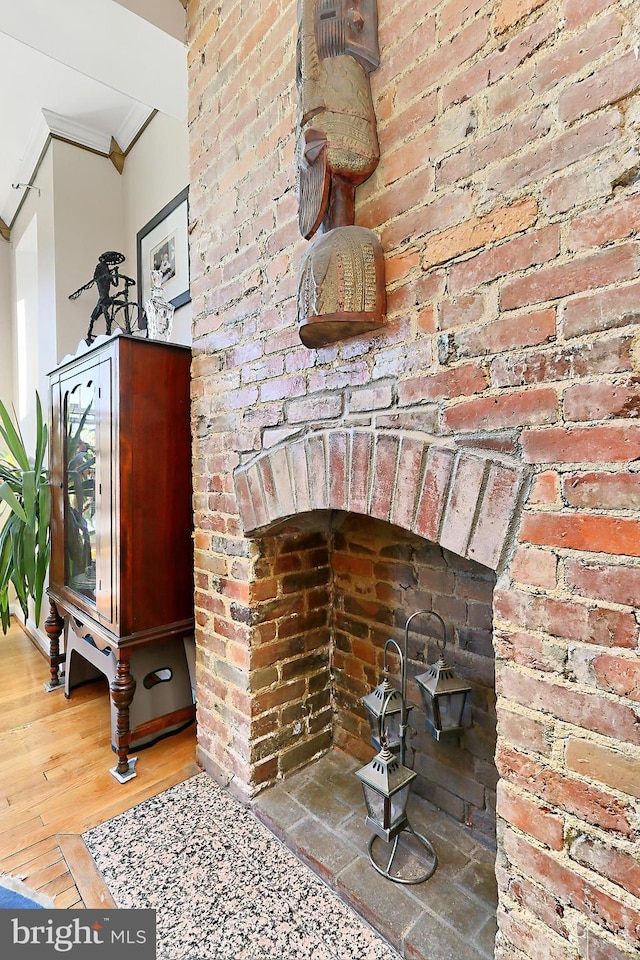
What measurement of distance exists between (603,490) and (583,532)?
0.25 feet

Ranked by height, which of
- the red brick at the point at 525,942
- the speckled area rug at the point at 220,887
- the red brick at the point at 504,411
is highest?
the red brick at the point at 504,411

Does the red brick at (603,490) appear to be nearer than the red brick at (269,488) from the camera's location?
Yes

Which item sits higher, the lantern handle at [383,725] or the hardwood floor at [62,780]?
the lantern handle at [383,725]

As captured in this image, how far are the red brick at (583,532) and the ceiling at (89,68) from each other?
213 cm

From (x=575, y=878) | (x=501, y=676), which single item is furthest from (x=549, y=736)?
(x=575, y=878)

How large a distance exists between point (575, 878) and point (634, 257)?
40.1 inches

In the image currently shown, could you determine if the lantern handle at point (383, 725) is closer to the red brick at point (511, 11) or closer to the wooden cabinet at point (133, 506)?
the wooden cabinet at point (133, 506)

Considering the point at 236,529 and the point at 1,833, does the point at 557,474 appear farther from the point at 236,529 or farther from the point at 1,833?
the point at 1,833

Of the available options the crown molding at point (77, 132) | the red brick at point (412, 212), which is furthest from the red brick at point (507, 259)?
the crown molding at point (77, 132)

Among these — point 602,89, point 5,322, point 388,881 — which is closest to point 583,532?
point 602,89

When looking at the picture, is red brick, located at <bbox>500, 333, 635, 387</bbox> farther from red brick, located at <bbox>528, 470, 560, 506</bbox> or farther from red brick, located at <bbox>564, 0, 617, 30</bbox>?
Result: red brick, located at <bbox>564, 0, 617, 30</bbox>

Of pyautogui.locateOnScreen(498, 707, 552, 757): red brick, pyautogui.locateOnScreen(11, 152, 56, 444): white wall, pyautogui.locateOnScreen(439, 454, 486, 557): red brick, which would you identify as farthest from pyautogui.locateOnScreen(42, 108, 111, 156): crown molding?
pyautogui.locateOnScreen(498, 707, 552, 757): red brick

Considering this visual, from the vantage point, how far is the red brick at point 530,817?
2.72 feet

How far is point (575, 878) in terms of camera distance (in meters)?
0.81
